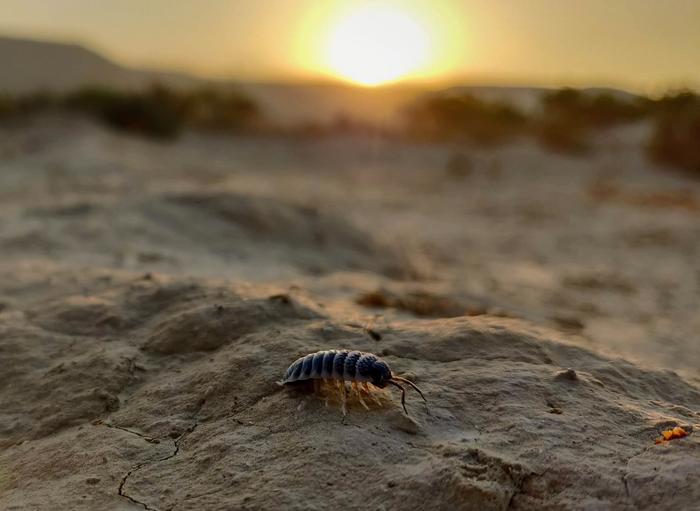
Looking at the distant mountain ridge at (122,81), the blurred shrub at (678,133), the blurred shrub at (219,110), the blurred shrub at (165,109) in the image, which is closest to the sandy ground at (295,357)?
the blurred shrub at (678,133)

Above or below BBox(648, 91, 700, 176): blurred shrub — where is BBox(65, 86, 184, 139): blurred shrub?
below

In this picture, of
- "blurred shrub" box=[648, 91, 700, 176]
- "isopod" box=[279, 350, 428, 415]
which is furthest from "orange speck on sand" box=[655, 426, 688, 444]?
"blurred shrub" box=[648, 91, 700, 176]

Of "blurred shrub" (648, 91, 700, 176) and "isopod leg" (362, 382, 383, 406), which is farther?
"blurred shrub" (648, 91, 700, 176)

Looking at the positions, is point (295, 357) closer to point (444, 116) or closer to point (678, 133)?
point (678, 133)

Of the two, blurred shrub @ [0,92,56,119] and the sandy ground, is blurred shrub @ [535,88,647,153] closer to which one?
the sandy ground

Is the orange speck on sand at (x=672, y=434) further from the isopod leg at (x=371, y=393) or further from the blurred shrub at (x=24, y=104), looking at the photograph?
the blurred shrub at (x=24, y=104)

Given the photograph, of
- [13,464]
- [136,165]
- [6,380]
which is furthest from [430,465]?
[136,165]

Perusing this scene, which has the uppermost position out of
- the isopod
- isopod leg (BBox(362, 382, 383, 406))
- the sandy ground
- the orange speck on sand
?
Answer: the isopod

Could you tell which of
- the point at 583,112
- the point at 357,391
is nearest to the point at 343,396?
the point at 357,391

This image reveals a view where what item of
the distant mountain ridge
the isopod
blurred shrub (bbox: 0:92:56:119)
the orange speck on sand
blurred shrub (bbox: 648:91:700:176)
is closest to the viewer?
the orange speck on sand
